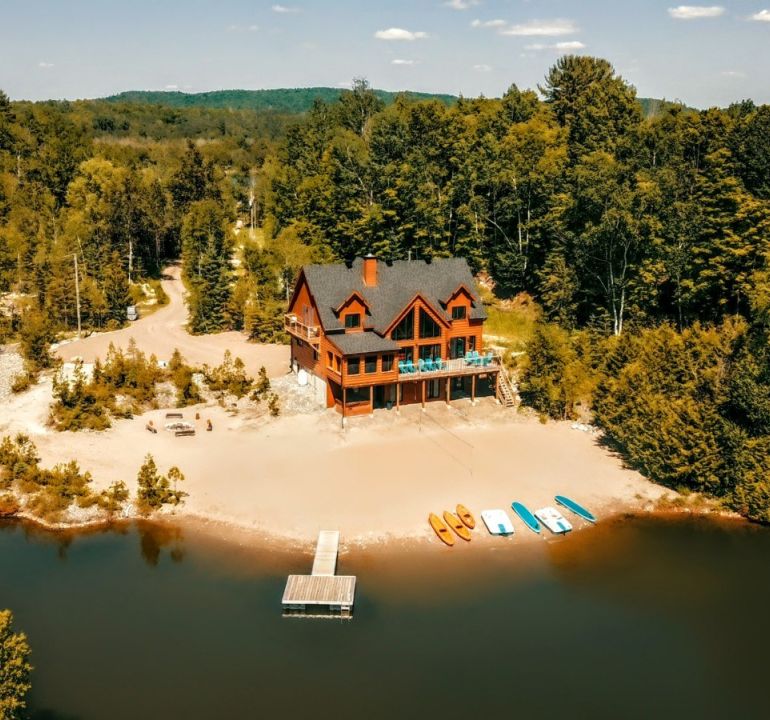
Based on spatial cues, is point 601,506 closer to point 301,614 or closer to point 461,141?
point 301,614

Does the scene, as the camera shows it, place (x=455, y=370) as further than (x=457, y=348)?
No

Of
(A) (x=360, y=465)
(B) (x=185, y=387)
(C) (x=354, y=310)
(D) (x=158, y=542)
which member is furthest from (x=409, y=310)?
(D) (x=158, y=542)

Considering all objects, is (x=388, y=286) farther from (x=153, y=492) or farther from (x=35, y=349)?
(x=35, y=349)

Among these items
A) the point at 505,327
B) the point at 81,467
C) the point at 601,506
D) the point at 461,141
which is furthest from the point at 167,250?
the point at 601,506

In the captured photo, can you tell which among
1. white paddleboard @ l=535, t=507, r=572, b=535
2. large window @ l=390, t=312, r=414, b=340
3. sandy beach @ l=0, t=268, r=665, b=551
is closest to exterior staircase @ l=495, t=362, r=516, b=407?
sandy beach @ l=0, t=268, r=665, b=551

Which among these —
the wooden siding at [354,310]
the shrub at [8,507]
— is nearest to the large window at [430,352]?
the wooden siding at [354,310]

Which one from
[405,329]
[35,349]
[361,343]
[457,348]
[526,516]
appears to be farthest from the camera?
[35,349]
